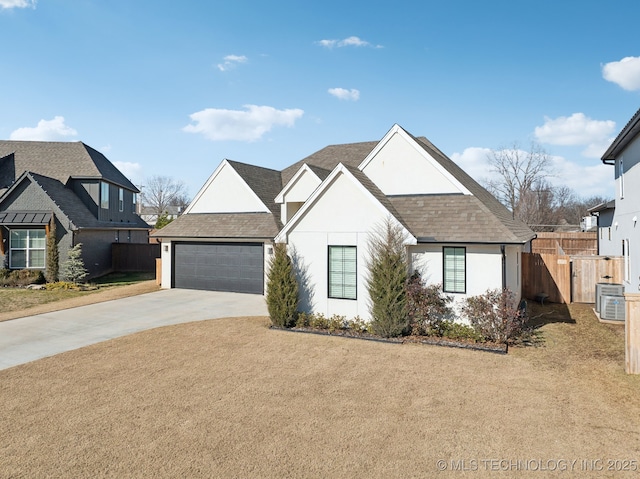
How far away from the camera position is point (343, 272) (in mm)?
12414

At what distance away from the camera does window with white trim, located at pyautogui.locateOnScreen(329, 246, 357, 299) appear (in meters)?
12.3

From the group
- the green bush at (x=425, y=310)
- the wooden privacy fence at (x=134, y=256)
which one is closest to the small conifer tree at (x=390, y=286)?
the green bush at (x=425, y=310)

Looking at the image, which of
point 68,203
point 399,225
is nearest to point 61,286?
point 68,203

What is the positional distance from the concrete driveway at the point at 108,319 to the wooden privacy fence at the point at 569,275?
11.6 meters

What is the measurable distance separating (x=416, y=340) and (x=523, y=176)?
4367cm

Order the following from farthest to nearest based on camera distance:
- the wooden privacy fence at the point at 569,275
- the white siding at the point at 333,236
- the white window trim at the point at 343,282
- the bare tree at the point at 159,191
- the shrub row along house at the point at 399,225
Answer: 1. the bare tree at the point at 159,191
2. the wooden privacy fence at the point at 569,275
3. the white window trim at the point at 343,282
4. the white siding at the point at 333,236
5. the shrub row along house at the point at 399,225

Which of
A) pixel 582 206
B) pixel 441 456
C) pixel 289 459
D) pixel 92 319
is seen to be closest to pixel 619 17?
pixel 441 456

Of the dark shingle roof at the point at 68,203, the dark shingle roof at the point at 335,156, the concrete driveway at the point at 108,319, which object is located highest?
the dark shingle roof at the point at 335,156

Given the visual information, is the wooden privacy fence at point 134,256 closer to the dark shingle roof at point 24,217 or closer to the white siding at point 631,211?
the dark shingle roof at point 24,217

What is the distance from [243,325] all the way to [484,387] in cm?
759

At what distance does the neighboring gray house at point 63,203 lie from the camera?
21703mm

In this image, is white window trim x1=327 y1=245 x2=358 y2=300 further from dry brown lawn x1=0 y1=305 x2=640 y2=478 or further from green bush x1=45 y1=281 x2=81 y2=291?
green bush x1=45 y1=281 x2=81 y2=291

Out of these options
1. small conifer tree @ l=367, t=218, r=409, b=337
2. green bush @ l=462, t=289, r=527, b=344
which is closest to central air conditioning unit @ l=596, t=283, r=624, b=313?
green bush @ l=462, t=289, r=527, b=344

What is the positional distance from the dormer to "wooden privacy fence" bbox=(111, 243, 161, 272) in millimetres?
11251
